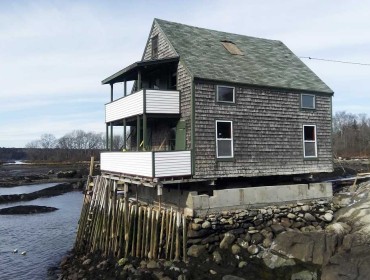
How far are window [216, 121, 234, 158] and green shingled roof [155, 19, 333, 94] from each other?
2.09 meters

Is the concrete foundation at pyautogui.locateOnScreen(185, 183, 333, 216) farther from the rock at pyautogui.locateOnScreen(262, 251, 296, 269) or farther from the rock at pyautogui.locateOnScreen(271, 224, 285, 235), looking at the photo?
the rock at pyautogui.locateOnScreen(262, 251, 296, 269)

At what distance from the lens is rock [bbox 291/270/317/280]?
14550 mm

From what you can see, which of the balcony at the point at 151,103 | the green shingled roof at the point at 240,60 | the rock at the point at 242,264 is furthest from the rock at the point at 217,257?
the green shingled roof at the point at 240,60

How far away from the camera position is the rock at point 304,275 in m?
14.6

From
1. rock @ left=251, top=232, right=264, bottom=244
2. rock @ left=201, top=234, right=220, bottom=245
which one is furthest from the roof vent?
rock @ left=201, top=234, right=220, bottom=245

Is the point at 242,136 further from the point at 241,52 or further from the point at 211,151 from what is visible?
the point at 241,52

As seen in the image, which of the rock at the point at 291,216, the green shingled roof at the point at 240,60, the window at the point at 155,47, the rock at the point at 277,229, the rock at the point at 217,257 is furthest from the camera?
the window at the point at 155,47

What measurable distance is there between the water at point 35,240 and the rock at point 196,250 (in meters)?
7.86

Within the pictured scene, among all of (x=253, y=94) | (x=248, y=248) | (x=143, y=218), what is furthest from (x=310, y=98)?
(x=143, y=218)

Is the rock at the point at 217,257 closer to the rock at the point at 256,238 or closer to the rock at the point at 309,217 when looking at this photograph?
the rock at the point at 256,238

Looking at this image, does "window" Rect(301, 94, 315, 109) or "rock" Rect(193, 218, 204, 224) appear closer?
"rock" Rect(193, 218, 204, 224)

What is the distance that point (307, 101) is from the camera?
71.2 feet

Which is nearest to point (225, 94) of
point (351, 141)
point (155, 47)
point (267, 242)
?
point (155, 47)

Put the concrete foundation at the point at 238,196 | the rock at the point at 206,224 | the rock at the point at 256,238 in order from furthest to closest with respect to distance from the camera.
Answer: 1. the concrete foundation at the point at 238,196
2. the rock at the point at 256,238
3. the rock at the point at 206,224
